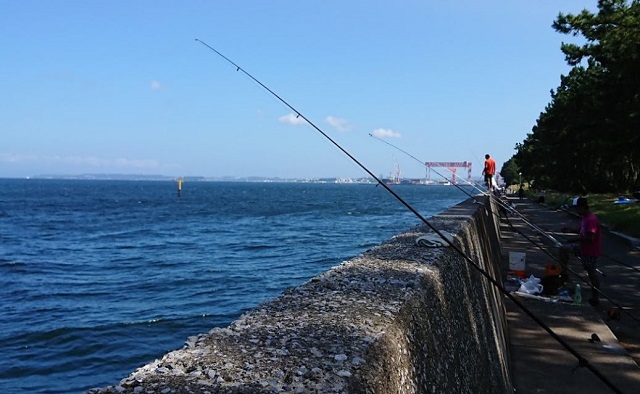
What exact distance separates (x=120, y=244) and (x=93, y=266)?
7.60m

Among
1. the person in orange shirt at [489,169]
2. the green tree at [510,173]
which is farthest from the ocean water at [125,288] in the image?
the green tree at [510,173]

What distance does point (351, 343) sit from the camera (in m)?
2.21

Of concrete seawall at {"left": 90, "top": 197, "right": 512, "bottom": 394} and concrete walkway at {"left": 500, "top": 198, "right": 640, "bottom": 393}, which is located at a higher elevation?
concrete seawall at {"left": 90, "top": 197, "right": 512, "bottom": 394}

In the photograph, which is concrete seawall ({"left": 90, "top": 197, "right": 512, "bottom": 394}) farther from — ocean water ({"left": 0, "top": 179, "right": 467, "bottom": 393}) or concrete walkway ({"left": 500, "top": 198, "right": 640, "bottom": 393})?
ocean water ({"left": 0, "top": 179, "right": 467, "bottom": 393})

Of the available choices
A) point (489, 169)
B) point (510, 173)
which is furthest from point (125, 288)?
point (510, 173)

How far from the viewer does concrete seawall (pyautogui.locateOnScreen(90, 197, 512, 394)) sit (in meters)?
1.90

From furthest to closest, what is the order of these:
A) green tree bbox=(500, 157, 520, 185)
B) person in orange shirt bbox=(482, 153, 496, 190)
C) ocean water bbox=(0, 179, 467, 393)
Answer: green tree bbox=(500, 157, 520, 185), person in orange shirt bbox=(482, 153, 496, 190), ocean water bbox=(0, 179, 467, 393)

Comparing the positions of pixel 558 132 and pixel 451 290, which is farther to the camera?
pixel 558 132

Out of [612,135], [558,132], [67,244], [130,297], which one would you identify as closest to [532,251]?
[612,135]

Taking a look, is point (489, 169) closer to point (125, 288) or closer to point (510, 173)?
point (125, 288)

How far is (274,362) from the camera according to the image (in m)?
2.06

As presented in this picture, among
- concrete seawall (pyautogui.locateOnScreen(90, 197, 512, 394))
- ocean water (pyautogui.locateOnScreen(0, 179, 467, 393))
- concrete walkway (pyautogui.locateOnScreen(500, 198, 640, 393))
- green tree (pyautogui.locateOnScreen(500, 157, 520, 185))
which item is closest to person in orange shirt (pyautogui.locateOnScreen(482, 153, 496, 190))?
ocean water (pyautogui.locateOnScreen(0, 179, 467, 393))

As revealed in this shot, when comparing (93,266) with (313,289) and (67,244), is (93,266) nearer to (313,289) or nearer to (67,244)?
(67,244)

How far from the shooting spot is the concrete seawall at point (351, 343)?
1.90 m
